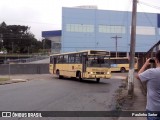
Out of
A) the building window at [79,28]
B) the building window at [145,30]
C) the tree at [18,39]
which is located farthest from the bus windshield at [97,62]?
the tree at [18,39]

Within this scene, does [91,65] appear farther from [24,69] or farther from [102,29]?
[102,29]

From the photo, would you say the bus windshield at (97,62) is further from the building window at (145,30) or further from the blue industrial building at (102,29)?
the building window at (145,30)

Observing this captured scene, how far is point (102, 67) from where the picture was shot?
3253 centimetres

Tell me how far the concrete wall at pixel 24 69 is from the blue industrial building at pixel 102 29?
27912 mm

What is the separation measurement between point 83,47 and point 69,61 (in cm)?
5280

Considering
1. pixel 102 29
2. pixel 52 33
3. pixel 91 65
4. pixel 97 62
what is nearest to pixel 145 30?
pixel 102 29

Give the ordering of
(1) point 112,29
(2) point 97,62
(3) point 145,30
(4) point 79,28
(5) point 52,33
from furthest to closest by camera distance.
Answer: (5) point 52,33, (3) point 145,30, (1) point 112,29, (4) point 79,28, (2) point 97,62

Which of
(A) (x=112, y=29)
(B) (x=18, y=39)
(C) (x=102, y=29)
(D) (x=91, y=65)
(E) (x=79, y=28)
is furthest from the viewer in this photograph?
(B) (x=18, y=39)

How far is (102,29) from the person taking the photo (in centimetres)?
9219

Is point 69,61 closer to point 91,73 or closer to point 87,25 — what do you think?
point 91,73

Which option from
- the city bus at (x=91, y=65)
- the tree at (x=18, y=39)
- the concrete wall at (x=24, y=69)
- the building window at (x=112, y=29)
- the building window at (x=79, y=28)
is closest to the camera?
the city bus at (x=91, y=65)

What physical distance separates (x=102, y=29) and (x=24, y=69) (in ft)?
119

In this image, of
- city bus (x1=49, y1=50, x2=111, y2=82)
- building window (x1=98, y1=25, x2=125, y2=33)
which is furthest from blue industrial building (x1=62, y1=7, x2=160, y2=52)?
city bus (x1=49, y1=50, x2=111, y2=82)

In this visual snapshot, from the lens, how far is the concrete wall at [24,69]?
58.5 meters
